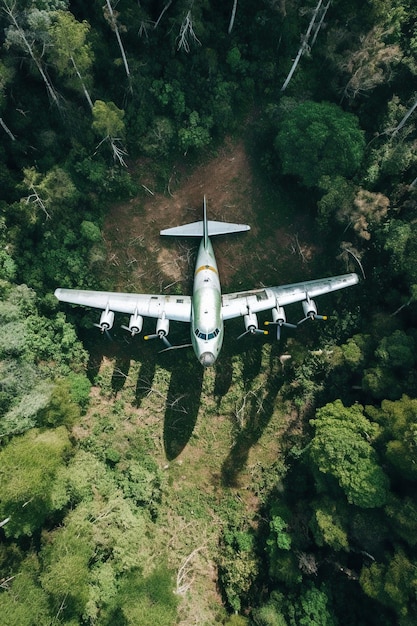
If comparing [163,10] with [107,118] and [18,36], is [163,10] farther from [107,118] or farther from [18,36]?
[18,36]

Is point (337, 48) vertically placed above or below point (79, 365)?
above

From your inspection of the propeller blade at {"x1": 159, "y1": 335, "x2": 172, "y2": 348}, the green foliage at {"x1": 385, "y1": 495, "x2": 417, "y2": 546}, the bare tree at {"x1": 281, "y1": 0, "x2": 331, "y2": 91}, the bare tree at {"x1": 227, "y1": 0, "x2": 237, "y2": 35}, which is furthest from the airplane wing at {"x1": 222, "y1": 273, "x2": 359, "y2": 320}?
the bare tree at {"x1": 227, "y1": 0, "x2": 237, "y2": 35}

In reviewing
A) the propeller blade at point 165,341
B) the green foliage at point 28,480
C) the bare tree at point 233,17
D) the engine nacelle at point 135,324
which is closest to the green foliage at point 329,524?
the propeller blade at point 165,341

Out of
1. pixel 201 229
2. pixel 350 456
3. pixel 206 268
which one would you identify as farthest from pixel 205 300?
pixel 350 456

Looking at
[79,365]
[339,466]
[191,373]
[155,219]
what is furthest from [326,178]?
[79,365]

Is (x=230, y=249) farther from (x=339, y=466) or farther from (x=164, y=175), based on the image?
(x=339, y=466)

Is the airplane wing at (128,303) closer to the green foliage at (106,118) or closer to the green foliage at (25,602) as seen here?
the green foliage at (106,118)
